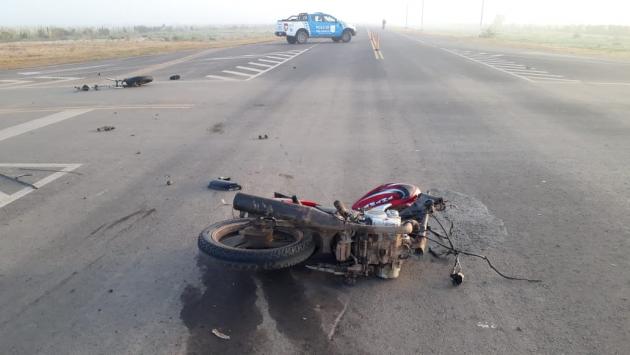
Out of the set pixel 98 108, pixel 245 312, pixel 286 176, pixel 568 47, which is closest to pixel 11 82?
pixel 98 108

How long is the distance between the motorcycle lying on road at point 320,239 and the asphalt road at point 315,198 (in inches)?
7.7

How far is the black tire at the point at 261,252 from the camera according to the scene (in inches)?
161

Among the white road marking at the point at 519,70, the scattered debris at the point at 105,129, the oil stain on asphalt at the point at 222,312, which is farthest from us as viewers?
the white road marking at the point at 519,70

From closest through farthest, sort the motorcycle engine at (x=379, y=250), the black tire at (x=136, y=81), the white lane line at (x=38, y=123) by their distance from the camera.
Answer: the motorcycle engine at (x=379, y=250), the white lane line at (x=38, y=123), the black tire at (x=136, y=81)

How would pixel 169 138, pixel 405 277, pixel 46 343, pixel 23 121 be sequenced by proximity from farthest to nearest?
pixel 23 121, pixel 169 138, pixel 405 277, pixel 46 343

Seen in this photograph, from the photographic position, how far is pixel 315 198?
250 inches

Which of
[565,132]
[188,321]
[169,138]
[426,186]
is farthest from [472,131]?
[188,321]

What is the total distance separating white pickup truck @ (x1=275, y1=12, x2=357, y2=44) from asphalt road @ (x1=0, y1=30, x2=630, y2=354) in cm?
2863

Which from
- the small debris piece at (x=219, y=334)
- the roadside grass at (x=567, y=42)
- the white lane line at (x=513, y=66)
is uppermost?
the small debris piece at (x=219, y=334)

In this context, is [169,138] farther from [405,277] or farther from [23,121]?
[405,277]

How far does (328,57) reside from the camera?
28.3 meters

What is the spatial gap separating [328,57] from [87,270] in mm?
25134

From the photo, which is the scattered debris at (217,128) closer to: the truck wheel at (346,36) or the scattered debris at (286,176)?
the scattered debris at (286,176)

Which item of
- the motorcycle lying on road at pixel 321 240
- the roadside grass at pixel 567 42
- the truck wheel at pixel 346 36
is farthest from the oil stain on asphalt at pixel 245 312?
the truck wheel at pixel 346 36
